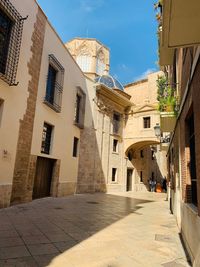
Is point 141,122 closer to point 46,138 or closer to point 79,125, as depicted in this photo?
point 79,125

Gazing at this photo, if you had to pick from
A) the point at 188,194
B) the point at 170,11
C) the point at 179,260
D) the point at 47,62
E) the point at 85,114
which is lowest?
the point at 179,260

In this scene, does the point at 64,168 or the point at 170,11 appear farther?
the point at 64,168

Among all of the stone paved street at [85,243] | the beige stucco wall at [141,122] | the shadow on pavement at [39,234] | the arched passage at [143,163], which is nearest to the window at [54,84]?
the shadow on pavement at [39,234]

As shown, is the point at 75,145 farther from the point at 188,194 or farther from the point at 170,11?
the point at 170,11

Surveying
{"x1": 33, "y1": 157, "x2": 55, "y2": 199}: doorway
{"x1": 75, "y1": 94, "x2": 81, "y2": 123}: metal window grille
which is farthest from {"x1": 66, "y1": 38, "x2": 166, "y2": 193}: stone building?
{"x1": 33, "y1": 157, "x2": 55, "y2": 199}: doorway

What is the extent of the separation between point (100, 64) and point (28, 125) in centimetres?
2313

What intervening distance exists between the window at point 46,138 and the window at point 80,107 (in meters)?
3.62

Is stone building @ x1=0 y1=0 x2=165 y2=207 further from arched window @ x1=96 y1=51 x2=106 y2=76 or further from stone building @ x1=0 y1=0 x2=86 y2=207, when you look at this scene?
arched window @ x1=96 y1=51 x2=106 y2=76

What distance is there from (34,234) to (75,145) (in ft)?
33.3

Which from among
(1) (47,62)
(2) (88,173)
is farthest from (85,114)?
(1) (47,62)

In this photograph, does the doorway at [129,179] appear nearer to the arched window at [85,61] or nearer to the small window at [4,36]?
the arched window at [85,61]

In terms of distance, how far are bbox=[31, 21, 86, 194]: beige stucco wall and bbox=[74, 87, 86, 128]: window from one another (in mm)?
499

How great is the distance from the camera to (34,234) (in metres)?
4.60

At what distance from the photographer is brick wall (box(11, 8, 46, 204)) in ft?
27.7
